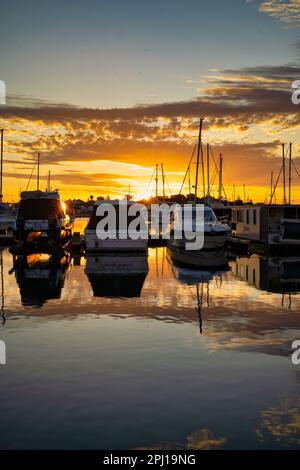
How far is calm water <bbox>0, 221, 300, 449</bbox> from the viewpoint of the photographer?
7066mm

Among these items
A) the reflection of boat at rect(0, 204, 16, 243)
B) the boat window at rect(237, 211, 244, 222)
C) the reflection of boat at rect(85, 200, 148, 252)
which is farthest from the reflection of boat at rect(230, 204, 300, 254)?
the reflection of boat at rect(0, 204, 16, 243)

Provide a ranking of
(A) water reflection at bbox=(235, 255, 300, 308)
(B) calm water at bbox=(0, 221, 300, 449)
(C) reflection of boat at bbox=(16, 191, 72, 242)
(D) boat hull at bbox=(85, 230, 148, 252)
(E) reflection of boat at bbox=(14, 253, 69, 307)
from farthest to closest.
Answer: (C) reflection of boat at bbox=(16, 191, 72, 242), (D) boat hull at bbox=(85, 230, 148, 252), (A) water reflection at bbox=(235, 255, 300, 308), (E) reflection of boat at bbox=(14, 253, 69, 307), (B) calm water at bbox=(0, 221, 300, 449)

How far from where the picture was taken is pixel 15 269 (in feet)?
89.6

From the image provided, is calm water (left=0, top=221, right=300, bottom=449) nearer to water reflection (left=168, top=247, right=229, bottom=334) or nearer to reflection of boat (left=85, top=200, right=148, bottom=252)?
water reflection (left=168, top=247, right=229, bottom=334)

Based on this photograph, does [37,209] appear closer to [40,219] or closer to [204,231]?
[40,219]

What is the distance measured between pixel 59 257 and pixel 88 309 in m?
18.9

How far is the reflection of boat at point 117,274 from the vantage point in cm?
1997

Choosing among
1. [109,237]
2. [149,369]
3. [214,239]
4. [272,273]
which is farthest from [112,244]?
[149,369]

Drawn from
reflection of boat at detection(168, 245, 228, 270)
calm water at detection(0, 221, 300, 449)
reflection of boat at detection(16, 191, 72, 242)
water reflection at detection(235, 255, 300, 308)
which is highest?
reflection of boat at detection(16, 191, 72, 242)

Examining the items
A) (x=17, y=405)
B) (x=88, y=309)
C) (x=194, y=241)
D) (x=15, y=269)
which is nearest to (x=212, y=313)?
(x=88, y=309)

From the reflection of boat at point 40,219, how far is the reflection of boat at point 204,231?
7674 millimetres

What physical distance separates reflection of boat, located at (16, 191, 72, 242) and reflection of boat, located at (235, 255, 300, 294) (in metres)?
11.7

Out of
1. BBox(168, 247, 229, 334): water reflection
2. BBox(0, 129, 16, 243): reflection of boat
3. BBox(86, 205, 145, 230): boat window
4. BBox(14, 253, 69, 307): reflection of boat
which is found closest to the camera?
BBox(14, 253, 69, 307): reflection of boat
